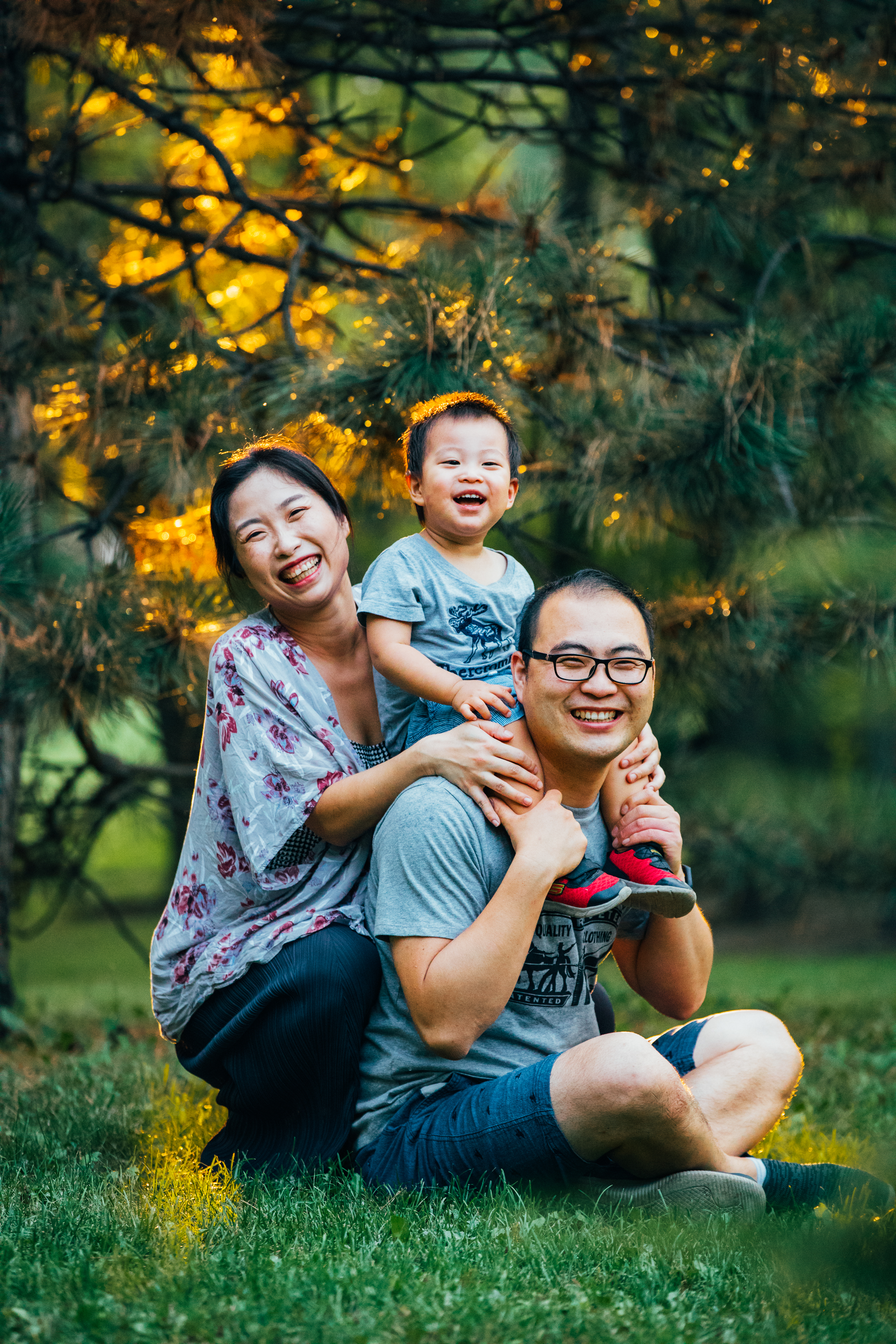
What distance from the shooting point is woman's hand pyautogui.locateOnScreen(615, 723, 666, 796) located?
7.74 ft

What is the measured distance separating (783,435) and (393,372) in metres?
1.06

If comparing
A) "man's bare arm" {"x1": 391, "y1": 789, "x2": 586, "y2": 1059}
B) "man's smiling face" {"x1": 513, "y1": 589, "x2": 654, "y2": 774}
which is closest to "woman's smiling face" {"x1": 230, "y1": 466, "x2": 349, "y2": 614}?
"man's smiling face" {"x1": 513, "y1": 589, "x2": 654, "y2": 774}

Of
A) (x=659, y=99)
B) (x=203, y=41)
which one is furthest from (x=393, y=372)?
(x=659, y=99)

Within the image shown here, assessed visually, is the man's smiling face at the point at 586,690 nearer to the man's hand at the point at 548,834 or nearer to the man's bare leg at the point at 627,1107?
the man's hand at the point at 548,834

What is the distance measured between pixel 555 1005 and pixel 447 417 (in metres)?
1.25

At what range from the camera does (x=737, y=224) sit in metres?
4.23

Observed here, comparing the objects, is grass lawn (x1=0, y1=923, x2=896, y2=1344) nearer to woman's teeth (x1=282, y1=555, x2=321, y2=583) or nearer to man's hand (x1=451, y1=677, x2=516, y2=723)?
man's hand (x1=451, y1=677, x2=516, y2=723)

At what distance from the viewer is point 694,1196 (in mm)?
2100

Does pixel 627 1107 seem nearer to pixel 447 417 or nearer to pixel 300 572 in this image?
pixel 300 572

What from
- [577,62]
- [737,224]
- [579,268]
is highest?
[577,62]

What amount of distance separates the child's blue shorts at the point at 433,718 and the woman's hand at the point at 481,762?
0.20 meters

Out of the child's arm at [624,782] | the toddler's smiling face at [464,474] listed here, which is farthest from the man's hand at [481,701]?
the toddler's smiling face at [464,474]

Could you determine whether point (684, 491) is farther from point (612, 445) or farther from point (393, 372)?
point (393, 372)

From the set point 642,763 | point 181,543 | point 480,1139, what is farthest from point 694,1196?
point 181,543
